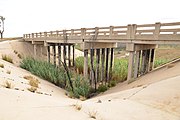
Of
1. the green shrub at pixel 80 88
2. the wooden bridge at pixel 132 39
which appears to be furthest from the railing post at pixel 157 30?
the green shrub at pixel 80 88

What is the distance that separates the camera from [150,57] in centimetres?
1361

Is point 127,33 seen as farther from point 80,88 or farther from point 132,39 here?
point 80,88

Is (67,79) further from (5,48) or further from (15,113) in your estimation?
(5,48)

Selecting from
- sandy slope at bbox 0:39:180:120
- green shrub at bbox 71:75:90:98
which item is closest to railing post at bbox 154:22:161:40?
sandy slope at bbox 0:39:180:120

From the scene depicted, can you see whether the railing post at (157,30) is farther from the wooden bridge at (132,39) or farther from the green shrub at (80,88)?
the green shrub at (80,88)

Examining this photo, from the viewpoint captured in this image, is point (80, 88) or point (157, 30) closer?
point (157, 30)

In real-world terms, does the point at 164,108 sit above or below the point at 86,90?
above

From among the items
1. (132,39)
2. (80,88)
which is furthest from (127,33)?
(80,88)

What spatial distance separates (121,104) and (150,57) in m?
8.57

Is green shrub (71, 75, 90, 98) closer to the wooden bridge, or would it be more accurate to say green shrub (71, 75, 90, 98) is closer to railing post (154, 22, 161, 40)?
the wooden bridge

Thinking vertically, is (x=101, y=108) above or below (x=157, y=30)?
below

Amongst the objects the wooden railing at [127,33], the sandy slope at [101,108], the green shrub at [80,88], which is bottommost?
the green shrub at [80,88]

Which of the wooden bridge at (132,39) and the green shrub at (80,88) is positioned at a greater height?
the wooden bridge at (132,39)

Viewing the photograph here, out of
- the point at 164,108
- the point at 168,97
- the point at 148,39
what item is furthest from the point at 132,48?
the point at 164,108
